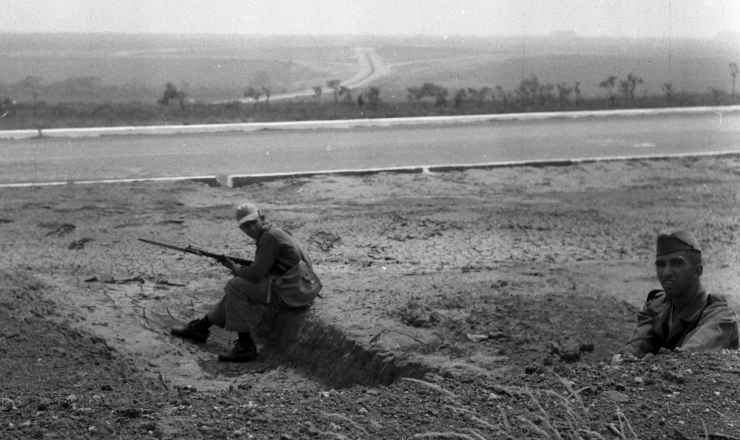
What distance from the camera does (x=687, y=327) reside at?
5094mm

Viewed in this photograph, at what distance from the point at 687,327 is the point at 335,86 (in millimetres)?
18326

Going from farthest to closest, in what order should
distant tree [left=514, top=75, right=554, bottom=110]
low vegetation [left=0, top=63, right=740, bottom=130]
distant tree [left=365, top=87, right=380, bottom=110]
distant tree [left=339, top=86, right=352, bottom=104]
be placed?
distant tree [left=514, top=75, right=554, bottom=110], distant tree [left=339, top=86, right=352, bottom=104], distant tree [left=365, top=87, right=380, bottom=110], low vegetation [left=0, top=63, right=740, bottom=130]

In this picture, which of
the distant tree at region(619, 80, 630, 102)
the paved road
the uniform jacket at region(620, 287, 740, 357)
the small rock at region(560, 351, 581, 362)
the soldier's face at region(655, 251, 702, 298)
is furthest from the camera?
the distant tree at region(619, 80, 630, 102)

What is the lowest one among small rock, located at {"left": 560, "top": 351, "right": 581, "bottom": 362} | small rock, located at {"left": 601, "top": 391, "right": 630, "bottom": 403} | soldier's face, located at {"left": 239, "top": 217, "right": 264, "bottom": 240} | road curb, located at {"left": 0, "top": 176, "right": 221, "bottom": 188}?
small rock, located at {"left": 560, "top": 351, "right": 581, "bottom": 362}

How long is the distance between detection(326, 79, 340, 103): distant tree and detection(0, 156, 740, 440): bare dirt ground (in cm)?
945

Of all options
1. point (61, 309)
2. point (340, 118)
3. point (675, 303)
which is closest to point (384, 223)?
point (61, 309)

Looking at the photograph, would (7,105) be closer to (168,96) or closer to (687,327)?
(168,96)

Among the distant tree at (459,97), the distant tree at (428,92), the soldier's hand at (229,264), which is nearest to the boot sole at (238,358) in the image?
the soldier's hand at (229,264)

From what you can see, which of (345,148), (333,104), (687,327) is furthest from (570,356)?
(333,104)

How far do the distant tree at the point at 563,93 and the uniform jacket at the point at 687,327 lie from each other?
18141 millimetres

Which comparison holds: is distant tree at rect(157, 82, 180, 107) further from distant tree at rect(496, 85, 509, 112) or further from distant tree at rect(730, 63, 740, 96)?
distant tree at rect(730, 63, 740, 96)

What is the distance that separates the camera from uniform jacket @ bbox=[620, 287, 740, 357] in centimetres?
486

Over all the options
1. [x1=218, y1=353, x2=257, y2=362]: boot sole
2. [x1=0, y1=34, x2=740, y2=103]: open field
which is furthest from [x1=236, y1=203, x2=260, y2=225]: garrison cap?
[x1=0, y1=34, x2=740, y2=103]: open field

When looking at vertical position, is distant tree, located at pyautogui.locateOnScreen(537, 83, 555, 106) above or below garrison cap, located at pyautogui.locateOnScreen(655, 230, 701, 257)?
above
